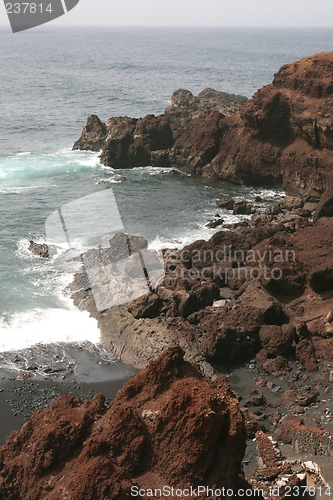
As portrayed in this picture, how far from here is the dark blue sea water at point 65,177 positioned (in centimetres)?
2556

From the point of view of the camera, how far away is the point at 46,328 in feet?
78.2

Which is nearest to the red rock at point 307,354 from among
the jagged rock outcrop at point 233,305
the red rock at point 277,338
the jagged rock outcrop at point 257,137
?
the jagged rock outcrop at point 233,305

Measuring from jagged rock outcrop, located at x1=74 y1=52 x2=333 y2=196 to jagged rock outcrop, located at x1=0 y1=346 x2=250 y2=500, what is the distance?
2824cm

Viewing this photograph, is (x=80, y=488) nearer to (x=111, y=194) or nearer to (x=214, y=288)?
(x=214, y=288)

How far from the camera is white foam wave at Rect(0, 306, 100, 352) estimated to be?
23094 mm

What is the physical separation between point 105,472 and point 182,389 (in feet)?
6.75

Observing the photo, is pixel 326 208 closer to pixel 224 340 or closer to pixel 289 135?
pixel 289 135

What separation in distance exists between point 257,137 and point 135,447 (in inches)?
1329

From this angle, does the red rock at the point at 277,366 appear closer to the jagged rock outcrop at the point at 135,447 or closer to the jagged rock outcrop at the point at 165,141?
the jagged rock outcrop at the point at 135,447

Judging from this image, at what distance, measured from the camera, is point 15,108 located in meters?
75.4

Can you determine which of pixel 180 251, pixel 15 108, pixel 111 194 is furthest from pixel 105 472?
pixel 15 108

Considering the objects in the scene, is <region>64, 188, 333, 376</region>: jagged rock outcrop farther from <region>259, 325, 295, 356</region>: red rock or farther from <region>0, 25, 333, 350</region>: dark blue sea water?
<region>0, 25, 333, 350</region>: dark blue sea water

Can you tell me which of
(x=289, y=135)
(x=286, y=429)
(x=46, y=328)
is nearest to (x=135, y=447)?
(x=286, y=429)

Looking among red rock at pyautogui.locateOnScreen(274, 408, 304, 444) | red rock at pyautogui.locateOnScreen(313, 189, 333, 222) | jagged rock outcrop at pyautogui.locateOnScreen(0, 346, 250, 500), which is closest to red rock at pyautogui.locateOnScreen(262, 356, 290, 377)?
red rock at pyautogui.locateOnScreen(274, 408, 304, 444)
